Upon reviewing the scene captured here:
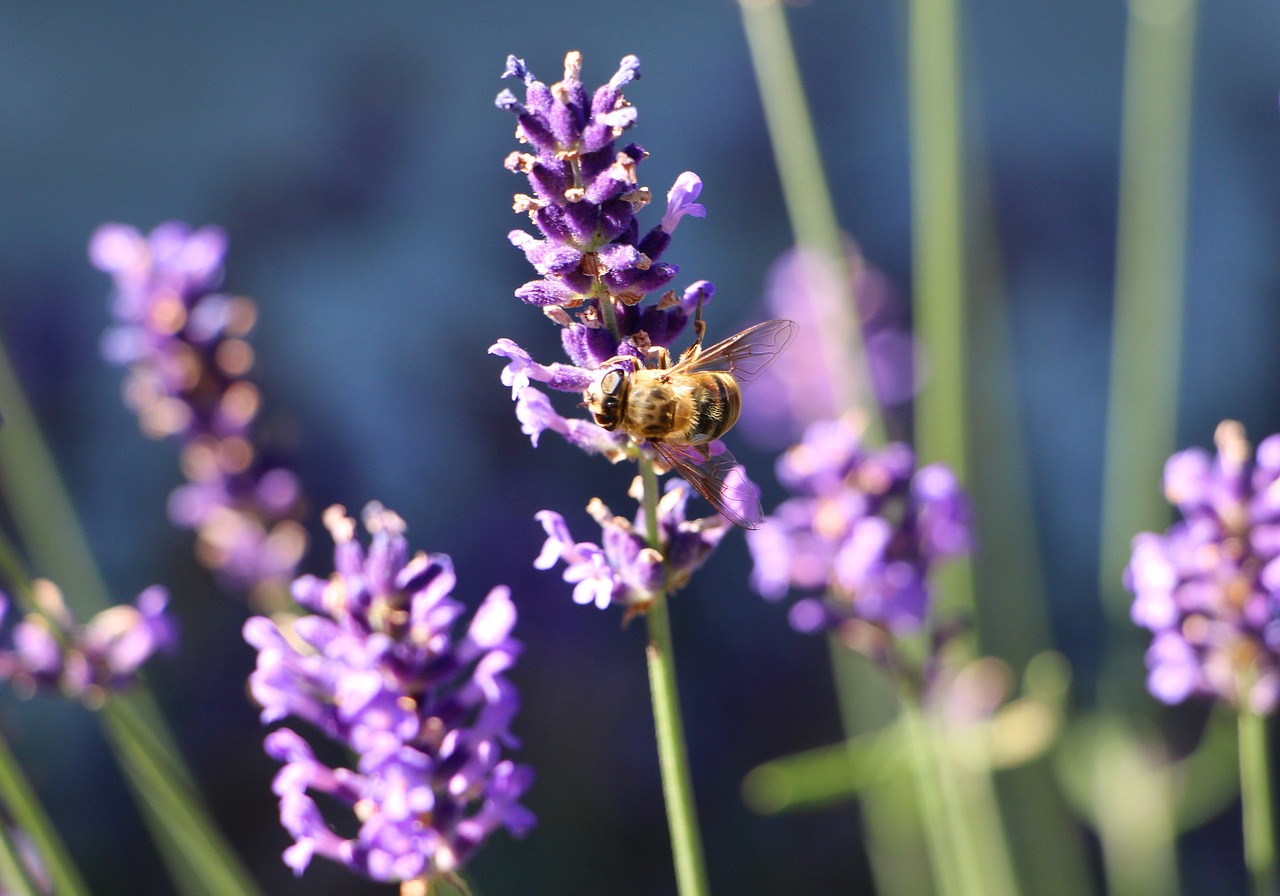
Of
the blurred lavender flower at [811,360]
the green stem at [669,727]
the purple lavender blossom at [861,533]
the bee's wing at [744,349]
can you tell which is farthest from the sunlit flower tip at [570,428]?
the blurred lavender flower at [811,360]

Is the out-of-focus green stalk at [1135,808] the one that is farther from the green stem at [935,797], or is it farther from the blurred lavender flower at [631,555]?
the blurred lavender flower at [631,555]

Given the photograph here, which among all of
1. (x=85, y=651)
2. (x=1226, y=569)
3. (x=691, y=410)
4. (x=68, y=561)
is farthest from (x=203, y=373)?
(x=1226, y=569)

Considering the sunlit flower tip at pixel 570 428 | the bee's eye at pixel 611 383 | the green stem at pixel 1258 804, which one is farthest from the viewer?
the green stem at pixel 1258 804

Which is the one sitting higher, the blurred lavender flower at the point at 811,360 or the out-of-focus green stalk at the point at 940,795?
the blurred lavender flower at the point at 811,360

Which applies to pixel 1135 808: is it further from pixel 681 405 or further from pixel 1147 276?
pixel 681 405

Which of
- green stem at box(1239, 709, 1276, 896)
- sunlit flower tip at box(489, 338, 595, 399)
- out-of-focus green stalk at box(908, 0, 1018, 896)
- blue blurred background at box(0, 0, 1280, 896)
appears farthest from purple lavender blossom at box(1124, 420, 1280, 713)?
blue blurred background at box(0, 0, 1280, 896)

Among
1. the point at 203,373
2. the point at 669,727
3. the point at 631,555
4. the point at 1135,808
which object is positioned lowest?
the point at 1135,808

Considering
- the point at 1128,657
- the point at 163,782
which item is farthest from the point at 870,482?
the point at 1128,657
